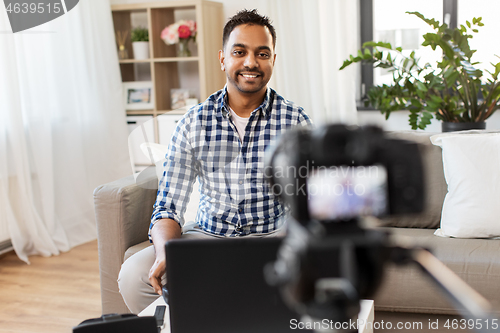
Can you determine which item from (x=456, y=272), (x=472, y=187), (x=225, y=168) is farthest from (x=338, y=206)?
(x=472, y=187)

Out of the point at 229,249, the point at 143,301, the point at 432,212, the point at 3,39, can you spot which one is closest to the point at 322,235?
the point at 229,249

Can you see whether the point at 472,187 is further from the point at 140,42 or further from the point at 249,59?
the point at 140,42

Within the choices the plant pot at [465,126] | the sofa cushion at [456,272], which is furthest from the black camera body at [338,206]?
the plant pot at [465,126]

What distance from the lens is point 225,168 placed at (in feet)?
5.27

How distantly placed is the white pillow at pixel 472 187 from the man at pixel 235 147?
64cm

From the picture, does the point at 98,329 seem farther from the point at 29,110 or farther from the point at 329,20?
the point at 329,20

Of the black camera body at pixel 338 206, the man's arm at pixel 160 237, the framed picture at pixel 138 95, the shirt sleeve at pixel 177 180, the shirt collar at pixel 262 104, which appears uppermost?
the framed picture at pixel 138 95

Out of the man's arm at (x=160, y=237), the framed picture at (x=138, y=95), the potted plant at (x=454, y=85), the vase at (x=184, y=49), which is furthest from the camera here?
the framed picture at (x=138, y=95)

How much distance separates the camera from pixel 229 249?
811 millimetres

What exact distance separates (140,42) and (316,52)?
1.22 metres

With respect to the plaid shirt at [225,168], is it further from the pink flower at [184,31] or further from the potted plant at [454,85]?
the pink flower at [184,31]

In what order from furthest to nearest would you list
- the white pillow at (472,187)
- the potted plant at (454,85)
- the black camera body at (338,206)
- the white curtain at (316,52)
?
the white curtain at (316,52) < the potted plant at (454,85) < the white pillow at (472,187) < the black camera body at (338,206)

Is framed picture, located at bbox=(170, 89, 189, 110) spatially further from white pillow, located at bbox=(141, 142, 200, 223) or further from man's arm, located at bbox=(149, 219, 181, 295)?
man's arm, located at bbox=(149, 219, 181, 295)

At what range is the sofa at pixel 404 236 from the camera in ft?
5.31
